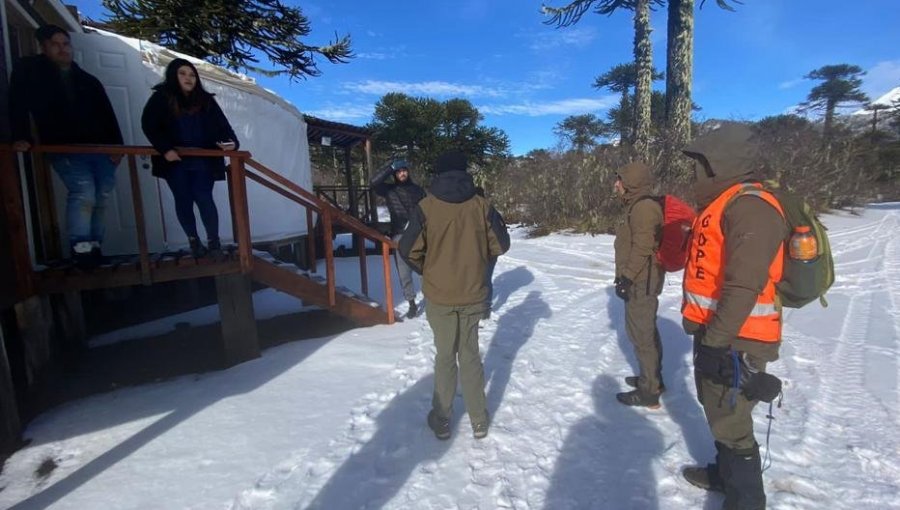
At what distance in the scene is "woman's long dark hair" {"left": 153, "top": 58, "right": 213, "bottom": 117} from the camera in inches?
135

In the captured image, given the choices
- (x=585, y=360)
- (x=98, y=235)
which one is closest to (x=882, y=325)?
(x=585, y=360)

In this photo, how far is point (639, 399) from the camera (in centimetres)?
288

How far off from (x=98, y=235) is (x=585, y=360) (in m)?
4.08

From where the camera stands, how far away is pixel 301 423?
9.09 feet

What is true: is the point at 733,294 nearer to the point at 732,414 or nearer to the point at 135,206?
the point at 732,414

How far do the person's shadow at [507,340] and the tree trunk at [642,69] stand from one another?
28.4 ft

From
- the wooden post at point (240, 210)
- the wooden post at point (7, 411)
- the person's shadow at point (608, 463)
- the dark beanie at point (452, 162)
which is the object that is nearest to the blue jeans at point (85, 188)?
the wooden post at point (240, 210)

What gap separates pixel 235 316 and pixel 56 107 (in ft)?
6.56

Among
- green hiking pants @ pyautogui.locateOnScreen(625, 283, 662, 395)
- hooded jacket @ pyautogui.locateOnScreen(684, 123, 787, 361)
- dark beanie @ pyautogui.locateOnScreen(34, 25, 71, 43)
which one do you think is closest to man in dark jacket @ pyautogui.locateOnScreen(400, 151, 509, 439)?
green hiking pants @ pyautogui.locateOnScreen(625, 283, 662, 395)

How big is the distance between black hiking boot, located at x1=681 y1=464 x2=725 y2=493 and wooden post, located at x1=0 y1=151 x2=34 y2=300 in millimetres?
4284

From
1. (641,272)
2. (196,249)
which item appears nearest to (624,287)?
(641,272)

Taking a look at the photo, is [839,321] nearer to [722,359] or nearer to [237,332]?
[722,359]

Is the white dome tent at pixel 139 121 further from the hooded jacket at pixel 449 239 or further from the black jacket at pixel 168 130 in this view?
the hooded jacket at pixel 449 239

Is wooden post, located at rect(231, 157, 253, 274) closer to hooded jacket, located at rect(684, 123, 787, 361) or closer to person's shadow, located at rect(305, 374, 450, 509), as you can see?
person's shadow, located at rect(305, 374, 450, 509)
